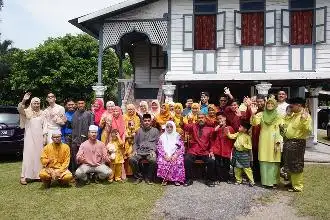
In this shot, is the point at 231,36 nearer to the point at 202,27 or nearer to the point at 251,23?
the point at 251,23

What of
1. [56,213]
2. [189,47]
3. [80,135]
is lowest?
[56,213]

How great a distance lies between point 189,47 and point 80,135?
6537mm

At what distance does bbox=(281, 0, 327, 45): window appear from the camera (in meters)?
13.3

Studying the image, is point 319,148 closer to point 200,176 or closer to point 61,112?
point 200,176

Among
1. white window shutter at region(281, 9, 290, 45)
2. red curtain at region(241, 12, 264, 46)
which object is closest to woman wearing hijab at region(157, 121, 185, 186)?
red curtain at region(241, 12, 264, 46)

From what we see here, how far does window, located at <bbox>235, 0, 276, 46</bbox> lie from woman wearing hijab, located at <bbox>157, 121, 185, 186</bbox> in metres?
6.35

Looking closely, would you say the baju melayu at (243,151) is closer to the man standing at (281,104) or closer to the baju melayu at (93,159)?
the man standing at (281,104)

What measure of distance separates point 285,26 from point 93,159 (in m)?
8.51

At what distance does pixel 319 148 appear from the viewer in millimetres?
13789

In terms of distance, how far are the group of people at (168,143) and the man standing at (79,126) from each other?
21mm

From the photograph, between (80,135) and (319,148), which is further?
(319,148)

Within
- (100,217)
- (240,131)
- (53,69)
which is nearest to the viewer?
(100,217)

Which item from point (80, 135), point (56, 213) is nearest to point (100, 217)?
point (56, 213)

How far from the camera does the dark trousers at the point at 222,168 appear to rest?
27.4 feet
